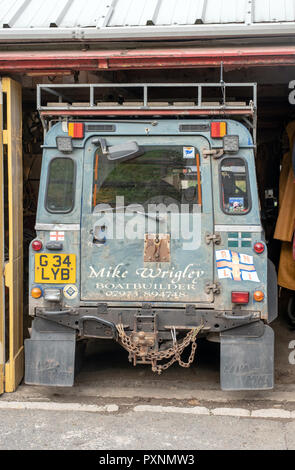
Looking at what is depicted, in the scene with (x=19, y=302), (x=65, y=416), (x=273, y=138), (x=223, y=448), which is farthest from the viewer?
(x=273, y=138)

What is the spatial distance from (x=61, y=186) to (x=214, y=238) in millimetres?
1561

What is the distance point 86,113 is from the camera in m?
5.57

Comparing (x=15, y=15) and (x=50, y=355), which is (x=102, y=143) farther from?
(x=50, y=355)

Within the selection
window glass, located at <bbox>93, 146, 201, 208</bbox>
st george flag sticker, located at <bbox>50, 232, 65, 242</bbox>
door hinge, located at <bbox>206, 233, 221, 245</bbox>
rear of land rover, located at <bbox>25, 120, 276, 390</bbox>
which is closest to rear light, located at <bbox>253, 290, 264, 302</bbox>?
rear of land rover, located at <bbox>25, 120, 276, 390</bbox>

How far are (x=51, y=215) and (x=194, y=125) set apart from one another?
162 centimetres

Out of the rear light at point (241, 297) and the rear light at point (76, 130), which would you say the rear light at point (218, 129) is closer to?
the rear light at point (76, 130)

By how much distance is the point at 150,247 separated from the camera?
18.2ft

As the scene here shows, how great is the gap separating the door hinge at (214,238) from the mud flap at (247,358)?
0.86 metres

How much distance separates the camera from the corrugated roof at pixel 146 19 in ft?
18.1

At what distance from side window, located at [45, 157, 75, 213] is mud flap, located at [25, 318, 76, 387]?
1.12 metres

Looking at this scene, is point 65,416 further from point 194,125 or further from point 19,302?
point 194,125

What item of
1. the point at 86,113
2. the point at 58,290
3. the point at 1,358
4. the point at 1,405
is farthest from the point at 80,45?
the point at 1,405
